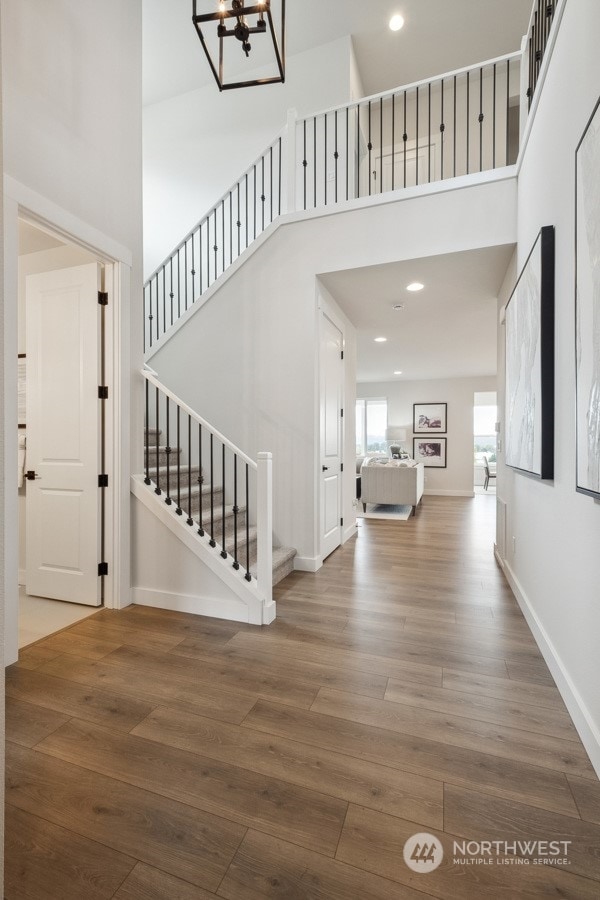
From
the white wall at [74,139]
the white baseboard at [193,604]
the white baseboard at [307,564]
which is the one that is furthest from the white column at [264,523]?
the white baseboard at [307,564]

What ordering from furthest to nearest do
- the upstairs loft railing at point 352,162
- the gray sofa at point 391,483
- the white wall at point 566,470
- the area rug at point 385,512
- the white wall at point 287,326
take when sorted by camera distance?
1. the gray sofa at point 391,483
2. the area rug at point 385,512
3. the upstairs loft railing at point 352,162
4. the white wall at point 287,326
5. the white wall at point 566,470

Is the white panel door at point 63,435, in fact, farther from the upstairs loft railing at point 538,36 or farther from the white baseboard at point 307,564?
the upstairs loft railing at point 538,36

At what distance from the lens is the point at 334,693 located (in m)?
2.03

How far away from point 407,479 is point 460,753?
5928 mm

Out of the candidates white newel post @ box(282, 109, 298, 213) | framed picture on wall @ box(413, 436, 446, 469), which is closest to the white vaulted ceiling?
white newel post @ box(282, 109, 298, 213)

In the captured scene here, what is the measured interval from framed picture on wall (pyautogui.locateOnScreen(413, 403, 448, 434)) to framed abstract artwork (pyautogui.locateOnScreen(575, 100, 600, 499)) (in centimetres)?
874

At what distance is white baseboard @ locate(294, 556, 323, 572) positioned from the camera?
3914 millimetres

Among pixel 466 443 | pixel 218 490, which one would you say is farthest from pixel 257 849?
pixel 466 443

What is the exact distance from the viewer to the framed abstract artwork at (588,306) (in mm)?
1531

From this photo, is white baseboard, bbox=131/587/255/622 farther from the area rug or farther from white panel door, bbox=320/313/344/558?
the area rug

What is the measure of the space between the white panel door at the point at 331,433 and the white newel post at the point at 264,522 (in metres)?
1.41

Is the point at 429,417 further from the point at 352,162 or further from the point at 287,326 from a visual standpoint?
the point at 287,326

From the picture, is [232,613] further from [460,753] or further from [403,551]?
[403,551]

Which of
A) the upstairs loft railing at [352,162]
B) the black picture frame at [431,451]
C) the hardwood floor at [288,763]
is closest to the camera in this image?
the hardwood floor at [288,763]
